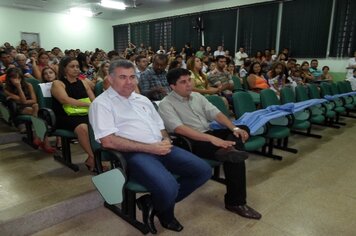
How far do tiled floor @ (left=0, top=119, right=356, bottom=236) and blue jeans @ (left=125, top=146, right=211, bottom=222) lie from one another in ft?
0.93

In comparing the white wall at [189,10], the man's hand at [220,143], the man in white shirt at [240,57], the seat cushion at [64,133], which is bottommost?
the seat cushion at [64,133]

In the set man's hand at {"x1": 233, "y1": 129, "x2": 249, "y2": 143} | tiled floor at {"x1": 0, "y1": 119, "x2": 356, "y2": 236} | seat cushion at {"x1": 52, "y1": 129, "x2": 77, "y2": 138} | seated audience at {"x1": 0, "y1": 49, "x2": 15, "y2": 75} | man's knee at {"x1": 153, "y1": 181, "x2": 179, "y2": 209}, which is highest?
seated audience at {"x1": 0, "y1": 49, "x2": 15, "y2": 75}

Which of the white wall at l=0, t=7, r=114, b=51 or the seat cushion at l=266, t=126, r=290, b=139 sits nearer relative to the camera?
the seat cushion at l=266, t=126, r=290, b=139

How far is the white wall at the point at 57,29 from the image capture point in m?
10.8

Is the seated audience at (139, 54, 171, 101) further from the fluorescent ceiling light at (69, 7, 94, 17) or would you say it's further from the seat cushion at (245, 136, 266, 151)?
the fluorescent ceiling light at (69, 7, 94, 17)

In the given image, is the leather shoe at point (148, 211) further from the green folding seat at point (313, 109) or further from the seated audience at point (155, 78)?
the green folding seat at point (313, 109)

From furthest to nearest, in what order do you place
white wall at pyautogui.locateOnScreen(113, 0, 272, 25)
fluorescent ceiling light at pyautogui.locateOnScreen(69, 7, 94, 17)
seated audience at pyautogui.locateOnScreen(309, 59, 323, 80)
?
fluorescent ceiling light at pyautogui.locateOnScreen(69, 7, 94, 17) < white wall at pyautogui.locateOnScreen(113, 0, 272, 25) < seated audience at pyautogui.locateOnScreen(309, 59, 323, 80)

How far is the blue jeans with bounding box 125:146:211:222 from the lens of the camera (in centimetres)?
154

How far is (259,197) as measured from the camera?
7.32 ft

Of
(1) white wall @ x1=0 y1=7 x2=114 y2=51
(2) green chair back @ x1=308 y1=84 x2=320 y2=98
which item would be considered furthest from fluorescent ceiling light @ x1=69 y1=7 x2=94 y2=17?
(2) green chair back @ x1=308 y1=84 x2=320 y2=98

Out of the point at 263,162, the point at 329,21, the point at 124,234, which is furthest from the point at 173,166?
the point at 329,21

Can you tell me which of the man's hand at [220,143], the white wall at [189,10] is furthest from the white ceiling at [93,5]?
the man's hand at [220,143]

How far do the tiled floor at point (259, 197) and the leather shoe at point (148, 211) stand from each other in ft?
0.24

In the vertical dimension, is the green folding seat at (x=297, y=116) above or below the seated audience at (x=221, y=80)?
below
